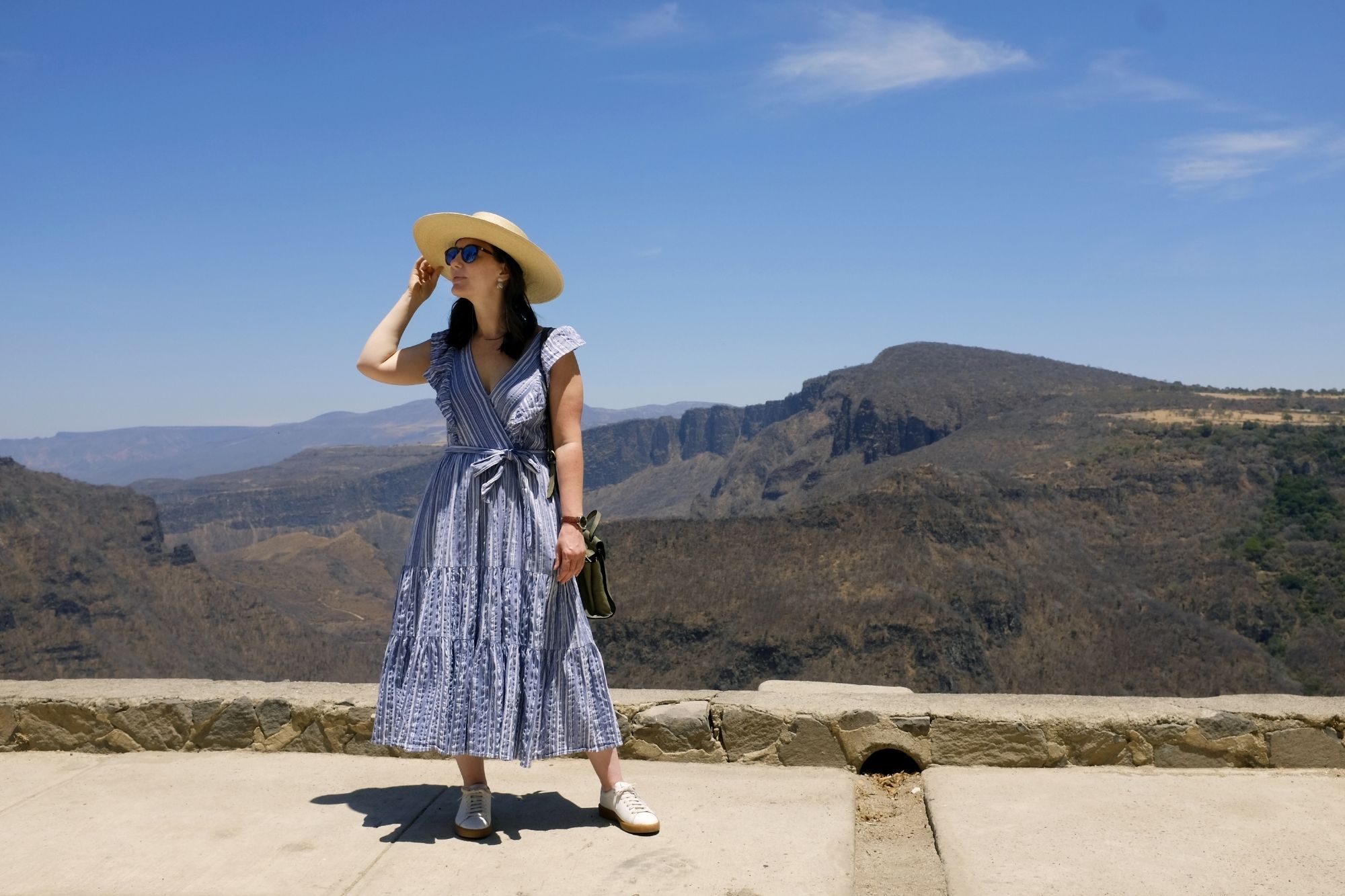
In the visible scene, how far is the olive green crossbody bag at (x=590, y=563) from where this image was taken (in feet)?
11.2

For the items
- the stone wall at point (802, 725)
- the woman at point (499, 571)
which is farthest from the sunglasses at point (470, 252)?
the stone wall at point (802, 725)

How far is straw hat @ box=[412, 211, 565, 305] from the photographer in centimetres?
337

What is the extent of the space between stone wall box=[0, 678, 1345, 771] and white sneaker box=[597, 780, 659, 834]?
0.66m

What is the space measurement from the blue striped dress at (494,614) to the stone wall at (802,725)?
81 centimetres

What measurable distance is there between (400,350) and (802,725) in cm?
186

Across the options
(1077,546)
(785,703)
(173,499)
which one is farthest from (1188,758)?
(173,499)

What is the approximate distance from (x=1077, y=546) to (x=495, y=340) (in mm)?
37854

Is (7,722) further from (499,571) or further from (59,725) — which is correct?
(499,571)

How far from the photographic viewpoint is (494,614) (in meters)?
3.40

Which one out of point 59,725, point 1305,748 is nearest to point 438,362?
point 59,725

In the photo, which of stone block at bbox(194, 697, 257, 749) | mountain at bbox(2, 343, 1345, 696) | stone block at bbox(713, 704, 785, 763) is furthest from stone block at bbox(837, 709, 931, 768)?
mountain at bbox(2, 343, 1345, 696)

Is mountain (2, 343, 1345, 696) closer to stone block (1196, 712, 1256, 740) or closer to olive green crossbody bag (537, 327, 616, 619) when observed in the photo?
stone block (1196, 712, 1256, 740)

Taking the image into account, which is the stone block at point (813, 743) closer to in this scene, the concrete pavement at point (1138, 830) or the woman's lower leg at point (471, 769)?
the concrete pavement at point (1138, 830)

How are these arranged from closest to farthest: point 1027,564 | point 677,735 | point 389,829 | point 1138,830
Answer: point 1138,830, point 389,829, point 677,735, point 1027,564
